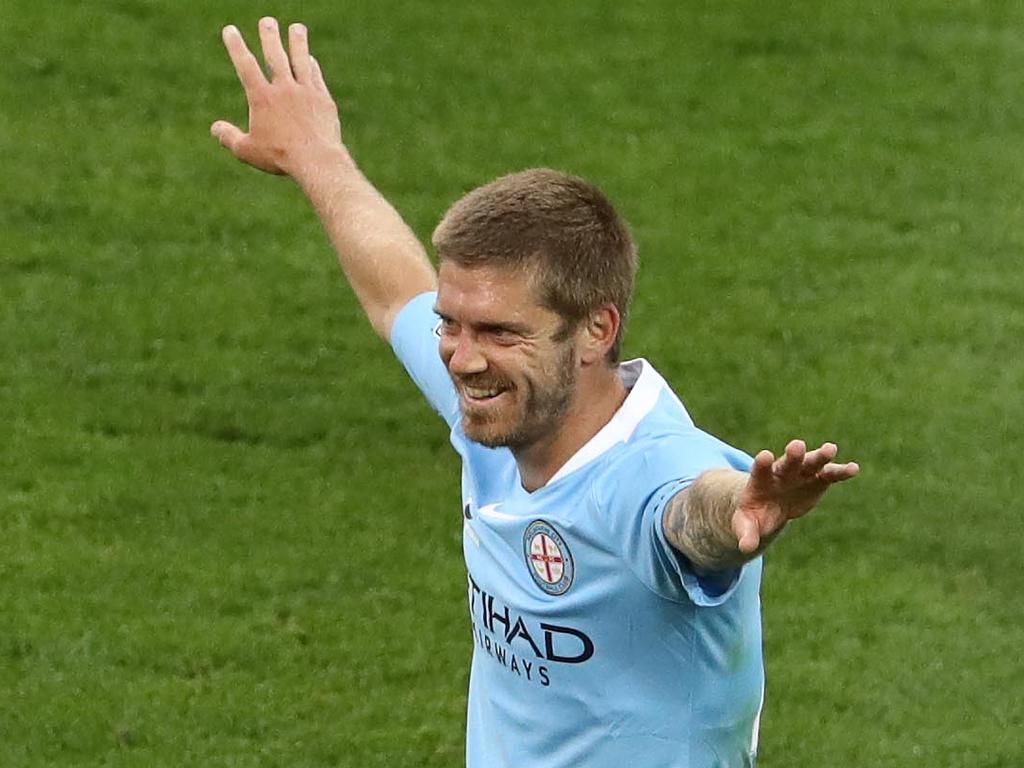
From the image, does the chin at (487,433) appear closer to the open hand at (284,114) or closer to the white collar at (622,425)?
the white collar at (622,425)

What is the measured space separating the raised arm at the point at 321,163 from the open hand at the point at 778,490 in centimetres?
209

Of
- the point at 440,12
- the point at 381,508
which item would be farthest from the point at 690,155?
the point at 381,508

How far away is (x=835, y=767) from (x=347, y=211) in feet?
10.2

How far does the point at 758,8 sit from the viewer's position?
12.9 meters

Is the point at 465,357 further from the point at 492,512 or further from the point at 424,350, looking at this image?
the point at 424,350

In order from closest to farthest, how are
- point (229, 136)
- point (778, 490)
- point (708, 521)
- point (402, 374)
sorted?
1. point (778, 490)
2. point (708, 521)
3. point (229, 136)
4. point (402, 374)

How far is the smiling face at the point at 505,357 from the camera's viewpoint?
4070mm

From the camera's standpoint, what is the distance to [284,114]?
5.50 m

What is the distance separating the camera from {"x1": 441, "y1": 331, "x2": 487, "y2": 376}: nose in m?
4.08

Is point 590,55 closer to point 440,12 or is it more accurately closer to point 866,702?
point 440,12

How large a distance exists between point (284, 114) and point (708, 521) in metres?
2.41

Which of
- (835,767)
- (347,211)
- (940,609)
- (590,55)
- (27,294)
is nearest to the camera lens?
(347,211)

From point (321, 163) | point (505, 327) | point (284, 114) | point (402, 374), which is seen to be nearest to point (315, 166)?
point (321, 163)

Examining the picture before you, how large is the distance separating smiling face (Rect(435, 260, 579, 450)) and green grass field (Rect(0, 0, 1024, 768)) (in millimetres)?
3382
